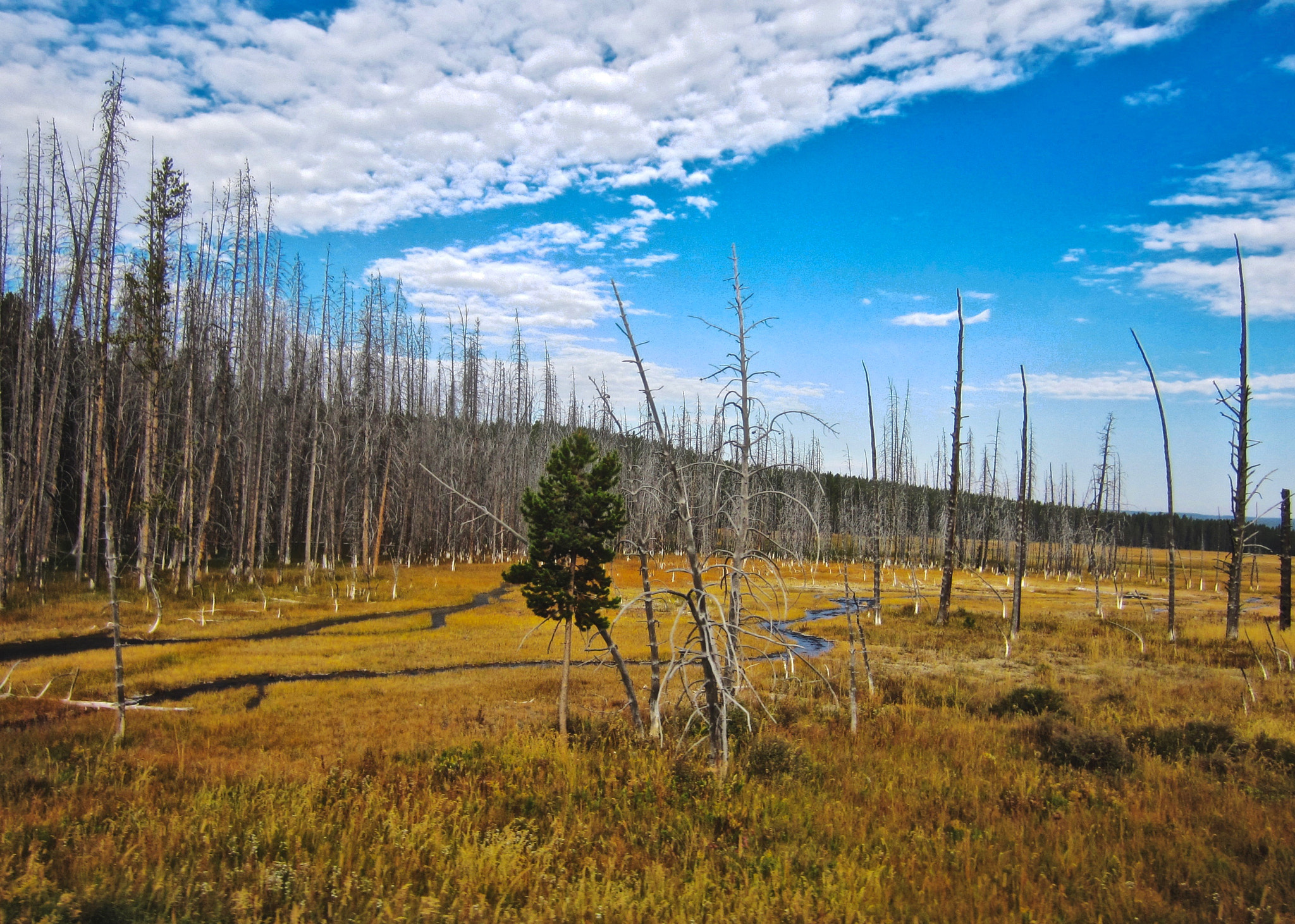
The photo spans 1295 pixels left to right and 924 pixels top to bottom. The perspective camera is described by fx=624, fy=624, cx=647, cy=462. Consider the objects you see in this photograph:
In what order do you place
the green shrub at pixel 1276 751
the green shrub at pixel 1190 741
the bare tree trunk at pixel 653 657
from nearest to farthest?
the green shrub at pixel 1276 751, the green shrub at pixel 1190 741, the bare tree trunk at pixel 653 657

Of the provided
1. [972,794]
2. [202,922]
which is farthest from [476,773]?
[972,794]

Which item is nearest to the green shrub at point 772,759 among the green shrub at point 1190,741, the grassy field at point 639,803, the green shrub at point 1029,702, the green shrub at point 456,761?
the grassy field at point 639,803

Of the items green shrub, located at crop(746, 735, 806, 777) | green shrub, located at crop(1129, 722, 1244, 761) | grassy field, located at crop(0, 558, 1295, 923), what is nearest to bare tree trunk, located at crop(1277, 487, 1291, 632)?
grassy field, located at crop(0, 558, 1295, 923)

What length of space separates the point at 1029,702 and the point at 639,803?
11.2 metres

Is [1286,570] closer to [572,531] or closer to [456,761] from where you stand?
[572,531]

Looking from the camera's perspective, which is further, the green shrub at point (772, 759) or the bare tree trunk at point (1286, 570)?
the bare tree trunk at point (1286, 570)

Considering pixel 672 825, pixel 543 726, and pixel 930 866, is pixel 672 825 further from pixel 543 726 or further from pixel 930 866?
pixel 543 726

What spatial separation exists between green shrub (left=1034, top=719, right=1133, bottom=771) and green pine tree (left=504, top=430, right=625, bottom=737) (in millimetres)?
8006

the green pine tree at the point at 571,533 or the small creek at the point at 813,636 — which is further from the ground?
the green pine tree at the point at 571,533

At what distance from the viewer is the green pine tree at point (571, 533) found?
12062 millimetres

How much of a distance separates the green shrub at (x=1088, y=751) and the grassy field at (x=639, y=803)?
4cm

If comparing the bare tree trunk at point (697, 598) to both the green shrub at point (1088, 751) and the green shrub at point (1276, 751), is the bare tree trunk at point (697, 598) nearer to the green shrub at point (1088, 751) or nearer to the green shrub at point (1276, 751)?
the green shrub at point (1088, 751)

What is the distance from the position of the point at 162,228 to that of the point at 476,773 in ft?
78.9

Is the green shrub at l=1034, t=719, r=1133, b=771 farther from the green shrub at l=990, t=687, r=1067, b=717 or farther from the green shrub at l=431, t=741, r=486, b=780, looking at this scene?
the green shrub at l=431, t=741, r=486, b=780
